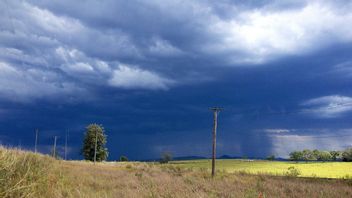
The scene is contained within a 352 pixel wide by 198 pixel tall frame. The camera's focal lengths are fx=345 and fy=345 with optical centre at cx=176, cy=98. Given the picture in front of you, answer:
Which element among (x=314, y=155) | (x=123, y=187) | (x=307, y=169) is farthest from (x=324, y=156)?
(x=123, y=187)

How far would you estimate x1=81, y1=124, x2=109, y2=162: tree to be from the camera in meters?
96.8

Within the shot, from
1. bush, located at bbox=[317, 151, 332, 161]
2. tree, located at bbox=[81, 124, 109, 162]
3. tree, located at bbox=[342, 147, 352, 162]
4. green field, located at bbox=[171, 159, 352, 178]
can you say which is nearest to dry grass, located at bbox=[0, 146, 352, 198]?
green field, located at bbox=[171, 159, 352, 178]

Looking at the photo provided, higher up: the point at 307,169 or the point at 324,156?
the point at 324,156

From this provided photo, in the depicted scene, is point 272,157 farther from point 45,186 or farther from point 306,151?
point 45,186

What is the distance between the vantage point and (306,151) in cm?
13138

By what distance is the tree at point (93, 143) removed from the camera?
96812 millimetres

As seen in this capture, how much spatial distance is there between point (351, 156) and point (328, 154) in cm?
2194

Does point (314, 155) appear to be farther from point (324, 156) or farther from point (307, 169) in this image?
point (307, 169)

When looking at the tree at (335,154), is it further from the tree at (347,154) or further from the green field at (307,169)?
the green field at (307,169)

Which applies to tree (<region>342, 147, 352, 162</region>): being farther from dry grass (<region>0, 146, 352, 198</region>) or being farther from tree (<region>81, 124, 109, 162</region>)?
dry grass (<region>0, 146, 352, 198</region>)

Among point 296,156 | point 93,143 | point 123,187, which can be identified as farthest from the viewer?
point 296,156

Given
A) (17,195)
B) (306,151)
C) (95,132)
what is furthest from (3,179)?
(306,151)

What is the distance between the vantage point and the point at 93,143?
97.1 meters

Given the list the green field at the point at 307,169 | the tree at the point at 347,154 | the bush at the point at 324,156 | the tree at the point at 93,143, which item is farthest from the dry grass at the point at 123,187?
the bush at the point at 324,156
